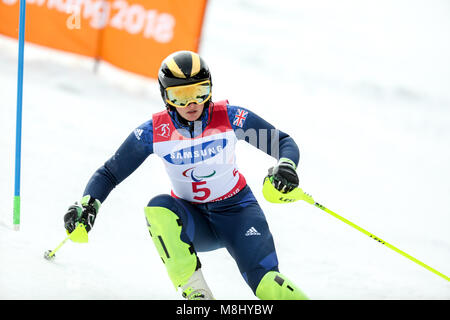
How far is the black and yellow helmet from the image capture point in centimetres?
321

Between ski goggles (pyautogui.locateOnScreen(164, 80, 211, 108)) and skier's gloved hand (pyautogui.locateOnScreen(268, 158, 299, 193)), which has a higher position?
ski goggles (pyautogui.locateOnScreen(164, 80, 211, 108))

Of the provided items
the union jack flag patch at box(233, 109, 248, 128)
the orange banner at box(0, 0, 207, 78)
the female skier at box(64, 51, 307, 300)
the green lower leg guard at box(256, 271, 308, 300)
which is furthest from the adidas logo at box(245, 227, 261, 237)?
the orange banner at box(0, 0, 207, 78)

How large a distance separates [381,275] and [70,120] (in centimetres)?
440

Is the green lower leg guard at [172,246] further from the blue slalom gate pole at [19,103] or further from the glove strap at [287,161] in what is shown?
the blue slalom gate pole at [19,103]

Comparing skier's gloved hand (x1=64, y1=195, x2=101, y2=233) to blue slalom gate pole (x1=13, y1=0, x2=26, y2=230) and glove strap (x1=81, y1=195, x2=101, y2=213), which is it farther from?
blue slalom gate pole (x1=13, y1=0, x2=26, y2=230)

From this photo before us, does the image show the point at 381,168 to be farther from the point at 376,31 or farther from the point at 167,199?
the point at 376,31

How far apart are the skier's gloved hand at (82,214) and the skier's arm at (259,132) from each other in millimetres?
941

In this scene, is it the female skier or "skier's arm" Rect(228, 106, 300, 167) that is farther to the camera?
"skier's arm" Rect(228, 106, 300, 167)

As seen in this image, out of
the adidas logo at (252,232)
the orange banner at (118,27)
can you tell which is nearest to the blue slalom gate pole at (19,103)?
the adidas logo at (252,232)

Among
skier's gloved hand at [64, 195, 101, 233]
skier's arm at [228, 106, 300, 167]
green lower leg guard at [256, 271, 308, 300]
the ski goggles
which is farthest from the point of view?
skier's arm at [228, 106, 300, 167]

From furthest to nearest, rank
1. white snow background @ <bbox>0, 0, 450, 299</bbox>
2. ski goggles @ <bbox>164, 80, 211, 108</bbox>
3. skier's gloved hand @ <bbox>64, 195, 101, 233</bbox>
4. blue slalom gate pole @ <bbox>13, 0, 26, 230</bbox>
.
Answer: white snow background @ <bbox>0, 0, 450, 299</bbox>, blue slalom gate pole @ <bbox>13, 0, 26, 230</bbox>, ski goggles @ <bbox>164, 80, 211, 108</bbox>, skier's gloved hand @ <bbox>64, 195, 101, 233</bbox>

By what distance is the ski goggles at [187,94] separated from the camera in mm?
3234

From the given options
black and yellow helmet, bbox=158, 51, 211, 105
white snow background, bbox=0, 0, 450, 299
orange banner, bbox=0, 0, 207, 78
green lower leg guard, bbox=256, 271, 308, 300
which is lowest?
white snow background, bbox=0, 0, 450, 299
